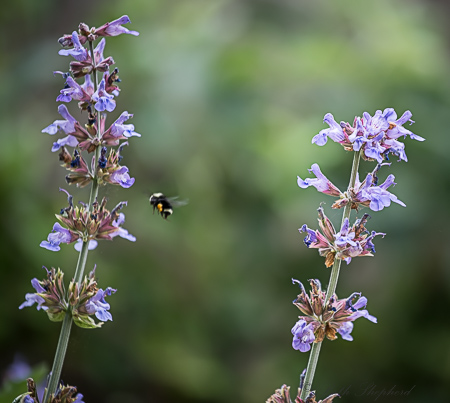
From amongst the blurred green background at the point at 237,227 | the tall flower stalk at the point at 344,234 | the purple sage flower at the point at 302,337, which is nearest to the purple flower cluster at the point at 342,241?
the tall flower stalk at the point at 344,234

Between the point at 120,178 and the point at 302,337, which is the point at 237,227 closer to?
the point at 120,178

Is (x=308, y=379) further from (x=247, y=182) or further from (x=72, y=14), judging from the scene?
(x=72, y=14)

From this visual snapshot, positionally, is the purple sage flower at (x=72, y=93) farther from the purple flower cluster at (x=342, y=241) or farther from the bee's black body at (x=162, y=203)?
the bee's black body at (x=162, y=203)

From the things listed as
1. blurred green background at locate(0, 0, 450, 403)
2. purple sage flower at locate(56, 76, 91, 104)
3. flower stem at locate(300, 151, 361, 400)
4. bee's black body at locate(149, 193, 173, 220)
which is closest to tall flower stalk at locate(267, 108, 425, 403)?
flower stem at locate(300, 151, 361, 400)

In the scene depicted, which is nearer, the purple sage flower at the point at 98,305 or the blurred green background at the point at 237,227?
the purple sage flower at the point at 98,305

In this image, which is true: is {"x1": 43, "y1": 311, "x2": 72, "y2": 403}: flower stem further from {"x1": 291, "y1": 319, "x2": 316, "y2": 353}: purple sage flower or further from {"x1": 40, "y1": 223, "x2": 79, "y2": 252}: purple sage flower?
{"x1": 291, "y1": 319, "x2": 316, "y2": 353}: purple sage flower

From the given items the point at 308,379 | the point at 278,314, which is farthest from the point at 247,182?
the point at 308,379
